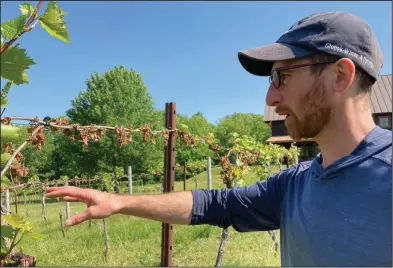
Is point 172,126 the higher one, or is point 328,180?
point 172,126

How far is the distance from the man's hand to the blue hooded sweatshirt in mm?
721

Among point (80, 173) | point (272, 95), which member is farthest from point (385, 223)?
point (80, 173)

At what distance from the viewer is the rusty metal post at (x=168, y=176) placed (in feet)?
12.2

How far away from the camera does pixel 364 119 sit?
1488 millimetres

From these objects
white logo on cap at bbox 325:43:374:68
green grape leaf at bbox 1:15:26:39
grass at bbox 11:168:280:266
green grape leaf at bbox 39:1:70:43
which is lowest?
grass at bbox 11:168:280:266

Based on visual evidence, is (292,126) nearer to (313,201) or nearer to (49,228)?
(313,201)

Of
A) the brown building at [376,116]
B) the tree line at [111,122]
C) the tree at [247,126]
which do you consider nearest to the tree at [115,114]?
the tree line at [111,122]

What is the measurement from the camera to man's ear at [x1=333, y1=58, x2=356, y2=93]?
4.76ft

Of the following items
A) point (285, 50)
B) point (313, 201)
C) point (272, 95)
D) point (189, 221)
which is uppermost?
point (285, 50)


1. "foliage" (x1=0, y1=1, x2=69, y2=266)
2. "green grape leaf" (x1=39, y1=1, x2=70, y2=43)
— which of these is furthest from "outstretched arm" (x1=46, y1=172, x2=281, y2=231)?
"green grape leaf" (x1=39, y1=1, x2=70, y2=43)

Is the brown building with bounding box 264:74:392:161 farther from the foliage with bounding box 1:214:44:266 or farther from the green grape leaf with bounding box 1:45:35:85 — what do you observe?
the green grape leaf with bounding box 1:45:35:85

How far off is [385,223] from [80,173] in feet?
112

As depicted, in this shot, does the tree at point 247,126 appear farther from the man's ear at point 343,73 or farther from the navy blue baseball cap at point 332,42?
the man's ear at point 343,73

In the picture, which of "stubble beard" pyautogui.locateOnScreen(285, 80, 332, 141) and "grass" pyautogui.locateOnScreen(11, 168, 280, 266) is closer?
"stubble beard" pyautogui.locateOnScreen(285, 80, 332, 141)
